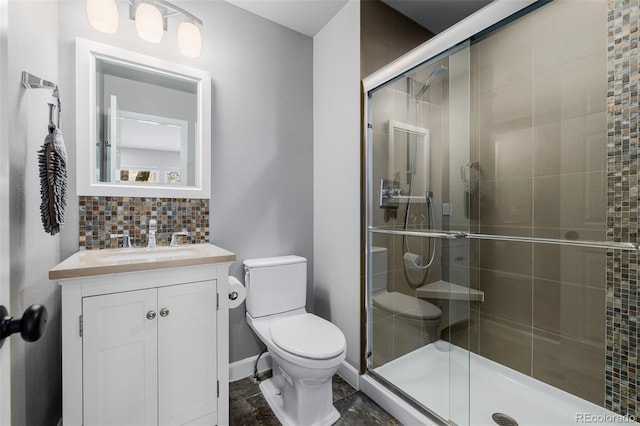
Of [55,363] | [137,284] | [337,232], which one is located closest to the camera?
[137,284]

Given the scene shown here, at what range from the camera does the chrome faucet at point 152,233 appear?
1575mm

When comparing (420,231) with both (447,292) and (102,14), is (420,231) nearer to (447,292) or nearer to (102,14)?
(447,292)

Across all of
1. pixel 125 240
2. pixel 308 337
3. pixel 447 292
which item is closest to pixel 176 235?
pixel 125 240

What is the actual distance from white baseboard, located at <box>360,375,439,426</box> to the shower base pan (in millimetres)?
63

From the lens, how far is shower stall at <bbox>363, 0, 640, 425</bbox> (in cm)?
138

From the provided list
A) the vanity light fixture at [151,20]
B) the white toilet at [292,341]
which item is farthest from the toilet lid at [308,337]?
the vanity light fixture at [151,20]

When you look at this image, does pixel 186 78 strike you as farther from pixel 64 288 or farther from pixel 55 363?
pixel 55 363

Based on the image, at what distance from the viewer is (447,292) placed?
5.43ft

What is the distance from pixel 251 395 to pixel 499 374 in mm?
1587

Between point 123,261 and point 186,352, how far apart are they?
1.60ft

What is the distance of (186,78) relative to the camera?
1.71 meters

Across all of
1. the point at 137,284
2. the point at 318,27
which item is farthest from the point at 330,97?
the point at 137,284

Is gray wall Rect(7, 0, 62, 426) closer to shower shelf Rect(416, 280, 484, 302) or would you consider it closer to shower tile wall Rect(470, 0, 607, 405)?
shower shelf Rect(416, 280, 484, 302)

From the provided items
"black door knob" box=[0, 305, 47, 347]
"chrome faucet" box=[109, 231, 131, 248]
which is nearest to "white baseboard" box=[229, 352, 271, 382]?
"chrome faucet" box=[109, 231, 131, 248]
